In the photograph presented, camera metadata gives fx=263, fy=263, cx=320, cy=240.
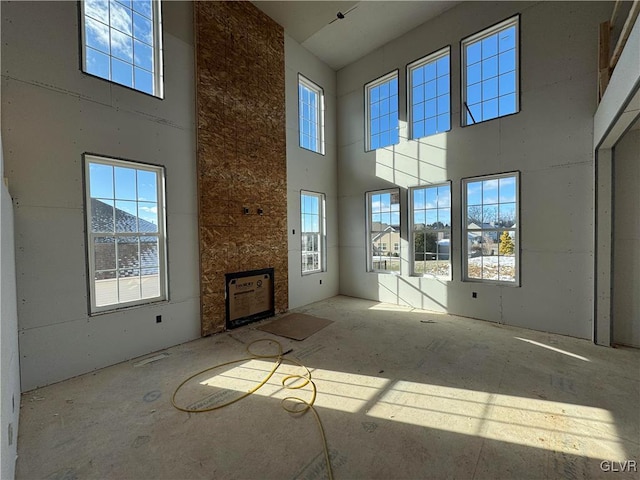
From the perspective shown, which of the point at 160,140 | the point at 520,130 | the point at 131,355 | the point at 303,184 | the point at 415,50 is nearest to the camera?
the point at 131,355

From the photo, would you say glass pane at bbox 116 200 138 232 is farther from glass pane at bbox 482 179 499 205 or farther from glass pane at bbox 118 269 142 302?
glass pane at bbox 482 179 499 205

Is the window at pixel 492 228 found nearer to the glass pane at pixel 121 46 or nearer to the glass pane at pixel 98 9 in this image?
the glass pane at pixel 121 46

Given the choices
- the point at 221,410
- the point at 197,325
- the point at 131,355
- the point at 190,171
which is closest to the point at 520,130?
the point at 190,171

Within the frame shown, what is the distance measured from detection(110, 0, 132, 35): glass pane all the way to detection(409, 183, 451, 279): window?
5.04 meters

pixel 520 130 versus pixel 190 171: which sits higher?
pixel 520 130

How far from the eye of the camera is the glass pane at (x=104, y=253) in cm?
306

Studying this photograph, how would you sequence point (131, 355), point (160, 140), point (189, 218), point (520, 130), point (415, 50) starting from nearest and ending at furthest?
1. point (131, 355)
2. point (160, 140)
3. point (189, 218)
4. point (520, 130)
5. point (415, 50)

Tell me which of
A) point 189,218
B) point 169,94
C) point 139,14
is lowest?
point 189,218

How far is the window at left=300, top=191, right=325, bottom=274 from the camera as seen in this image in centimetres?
578

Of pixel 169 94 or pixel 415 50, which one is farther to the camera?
pixel 415 50

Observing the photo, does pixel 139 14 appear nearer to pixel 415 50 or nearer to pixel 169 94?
pixel 169 94

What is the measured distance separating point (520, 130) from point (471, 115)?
841 millimetres

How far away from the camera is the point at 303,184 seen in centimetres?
568

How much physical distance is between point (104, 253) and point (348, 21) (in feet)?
18.3
